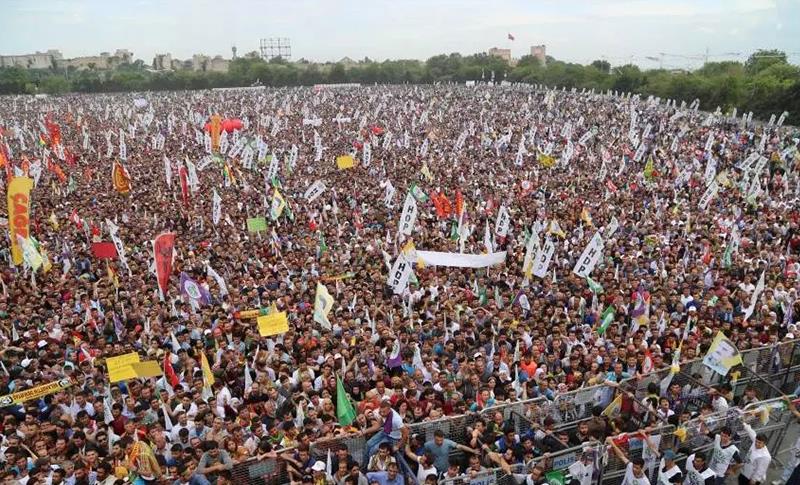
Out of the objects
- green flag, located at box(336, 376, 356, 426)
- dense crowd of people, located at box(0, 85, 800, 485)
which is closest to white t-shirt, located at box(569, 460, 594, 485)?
dense crowd of people, located at box(0, 85, 800, 485)

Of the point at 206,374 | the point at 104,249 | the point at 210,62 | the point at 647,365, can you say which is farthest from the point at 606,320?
the point at 210,62

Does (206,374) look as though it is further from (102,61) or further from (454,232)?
(102,61)

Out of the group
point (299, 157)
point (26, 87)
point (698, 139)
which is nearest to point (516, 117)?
point (698, 139)

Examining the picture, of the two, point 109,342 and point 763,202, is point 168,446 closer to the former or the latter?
point 109,342

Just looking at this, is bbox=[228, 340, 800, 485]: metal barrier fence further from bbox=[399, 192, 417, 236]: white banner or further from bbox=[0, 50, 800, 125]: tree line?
bbox=[0, 50, 800, 125]: tree line

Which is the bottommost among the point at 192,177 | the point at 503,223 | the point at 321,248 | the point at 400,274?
the point at 321,248

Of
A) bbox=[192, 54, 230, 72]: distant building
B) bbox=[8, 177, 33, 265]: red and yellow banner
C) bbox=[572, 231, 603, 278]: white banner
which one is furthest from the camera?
bbox=[192, 54, 230, 72]: distant building
